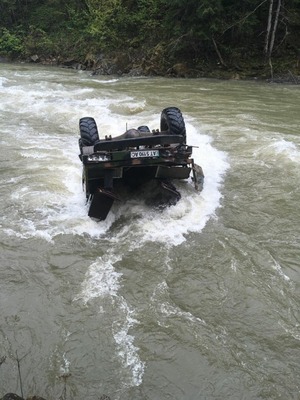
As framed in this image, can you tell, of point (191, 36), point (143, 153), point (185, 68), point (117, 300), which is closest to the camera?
point (117, 300)

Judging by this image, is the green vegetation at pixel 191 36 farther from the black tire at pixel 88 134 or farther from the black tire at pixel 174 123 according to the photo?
the black tire at pixel 88 134

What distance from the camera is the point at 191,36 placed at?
22.3 metres

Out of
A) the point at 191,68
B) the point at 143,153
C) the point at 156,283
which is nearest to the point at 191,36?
the point at 191,68

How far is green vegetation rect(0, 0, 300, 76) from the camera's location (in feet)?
70.8

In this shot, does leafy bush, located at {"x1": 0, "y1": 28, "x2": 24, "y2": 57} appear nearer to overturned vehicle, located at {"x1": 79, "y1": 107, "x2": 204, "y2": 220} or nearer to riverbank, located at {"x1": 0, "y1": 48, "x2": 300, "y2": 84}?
riverbank, located at {"x1": 0, "y1": 48, "x2": 300, "y2": 84}

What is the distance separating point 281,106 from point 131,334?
1194 centimetres

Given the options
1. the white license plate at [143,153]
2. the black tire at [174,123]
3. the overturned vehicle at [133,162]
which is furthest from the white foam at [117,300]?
the black tire at [174,123]

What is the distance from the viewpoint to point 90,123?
7.34 metres

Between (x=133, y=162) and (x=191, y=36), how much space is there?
59.5ft

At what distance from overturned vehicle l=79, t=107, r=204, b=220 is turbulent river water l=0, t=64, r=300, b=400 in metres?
0.37

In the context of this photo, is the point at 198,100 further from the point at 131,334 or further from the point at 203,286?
the point at 131,334

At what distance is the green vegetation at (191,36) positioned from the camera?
21.6 meters

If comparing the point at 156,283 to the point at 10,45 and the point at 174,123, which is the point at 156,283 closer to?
the point at 174,123

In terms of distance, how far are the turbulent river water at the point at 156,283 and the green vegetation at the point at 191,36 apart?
525 inches
